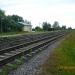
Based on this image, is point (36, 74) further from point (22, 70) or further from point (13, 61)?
point (13, 61)

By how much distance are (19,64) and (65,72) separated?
9.30ft

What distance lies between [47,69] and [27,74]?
902 millimetres

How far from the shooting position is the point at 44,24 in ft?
475

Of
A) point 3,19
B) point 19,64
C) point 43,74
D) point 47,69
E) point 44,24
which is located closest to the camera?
point 43,74

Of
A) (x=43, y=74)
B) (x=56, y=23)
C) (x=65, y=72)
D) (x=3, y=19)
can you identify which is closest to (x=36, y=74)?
(x=43, y=74)

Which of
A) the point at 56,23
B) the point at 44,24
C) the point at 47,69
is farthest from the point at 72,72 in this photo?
the point at 56,23

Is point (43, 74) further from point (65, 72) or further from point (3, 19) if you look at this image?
point (3, 19)

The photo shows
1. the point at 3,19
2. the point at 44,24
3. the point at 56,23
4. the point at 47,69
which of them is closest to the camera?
the point at 47,69

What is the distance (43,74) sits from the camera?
27.8ft

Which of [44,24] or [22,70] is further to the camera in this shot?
[44,24]

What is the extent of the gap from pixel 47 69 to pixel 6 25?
6909 cm

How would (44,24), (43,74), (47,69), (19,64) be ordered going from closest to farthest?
(43,74) < (47,69) < (19,64) < (44,24)

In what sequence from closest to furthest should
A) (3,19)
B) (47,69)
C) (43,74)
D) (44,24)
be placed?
(43,74), (47,69), (3,19), (44,24)

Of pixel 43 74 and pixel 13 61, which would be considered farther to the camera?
pixel 13 61
